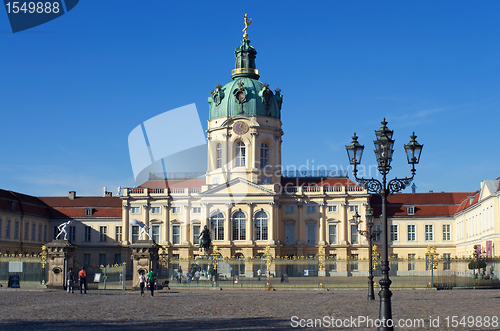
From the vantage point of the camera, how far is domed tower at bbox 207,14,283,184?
81.1 meters

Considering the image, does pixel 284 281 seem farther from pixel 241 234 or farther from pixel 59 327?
pixel 241 234

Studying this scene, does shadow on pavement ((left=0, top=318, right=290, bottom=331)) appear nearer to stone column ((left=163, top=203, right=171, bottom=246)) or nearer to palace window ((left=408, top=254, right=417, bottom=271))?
palace window ((left=408, top=254, right=417, bottom=271))

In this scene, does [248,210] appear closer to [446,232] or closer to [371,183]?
[446,232]

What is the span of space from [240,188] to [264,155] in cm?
628

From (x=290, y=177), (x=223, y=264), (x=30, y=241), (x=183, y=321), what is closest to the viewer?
(x=183, y=321)

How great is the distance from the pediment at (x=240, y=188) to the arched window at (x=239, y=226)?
2.60m

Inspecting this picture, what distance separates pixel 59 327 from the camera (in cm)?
1877

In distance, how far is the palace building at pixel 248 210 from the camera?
79.2m

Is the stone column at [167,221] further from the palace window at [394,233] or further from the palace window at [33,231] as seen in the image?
the palace window at [394,233]

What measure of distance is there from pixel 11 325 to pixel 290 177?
6878cm

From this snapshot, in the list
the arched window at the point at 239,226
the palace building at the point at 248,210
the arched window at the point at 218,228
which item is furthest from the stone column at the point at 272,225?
the arched window at the point at 218,228

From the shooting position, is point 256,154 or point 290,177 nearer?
point 256,154

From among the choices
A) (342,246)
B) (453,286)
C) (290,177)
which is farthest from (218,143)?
(453,286)

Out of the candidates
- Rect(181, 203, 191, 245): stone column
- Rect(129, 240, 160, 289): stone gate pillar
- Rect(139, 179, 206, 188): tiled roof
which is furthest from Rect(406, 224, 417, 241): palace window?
Rect(129, 240, 160, 289): stone gate pillar
